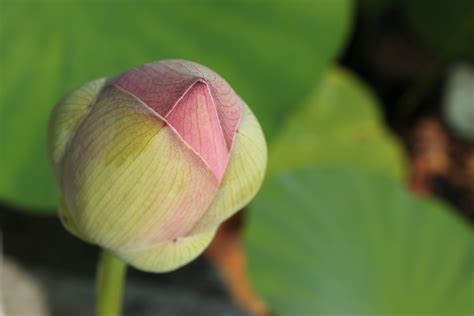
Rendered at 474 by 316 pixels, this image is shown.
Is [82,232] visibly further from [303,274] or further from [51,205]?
[303,274]

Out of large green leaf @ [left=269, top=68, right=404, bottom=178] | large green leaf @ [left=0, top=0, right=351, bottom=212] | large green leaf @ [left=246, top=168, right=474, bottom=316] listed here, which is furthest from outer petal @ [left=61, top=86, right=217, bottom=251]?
A: large green leaf @ [left=269, top=68, right=404, bottom=178]

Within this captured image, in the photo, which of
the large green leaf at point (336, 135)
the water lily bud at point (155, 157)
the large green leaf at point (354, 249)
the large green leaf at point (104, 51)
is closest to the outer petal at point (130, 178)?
the water lily bud at point (155, 157)

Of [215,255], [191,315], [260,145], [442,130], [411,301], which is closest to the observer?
[260,145]

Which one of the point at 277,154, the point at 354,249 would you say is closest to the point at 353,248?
the point at 354,249

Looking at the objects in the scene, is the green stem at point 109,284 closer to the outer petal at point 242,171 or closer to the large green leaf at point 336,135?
the outer petal at point 242,171

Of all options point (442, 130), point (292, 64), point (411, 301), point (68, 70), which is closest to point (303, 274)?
point (411, 301)

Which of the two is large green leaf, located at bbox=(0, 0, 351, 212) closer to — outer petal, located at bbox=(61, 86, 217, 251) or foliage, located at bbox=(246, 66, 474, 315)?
foliage, located at bbox=(246, 66, 474, 315)

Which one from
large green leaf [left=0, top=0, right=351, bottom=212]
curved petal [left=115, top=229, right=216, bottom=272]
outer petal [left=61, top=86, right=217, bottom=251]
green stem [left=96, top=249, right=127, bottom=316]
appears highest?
outer petal [left=61, top=86, right=217, bottom=251]
